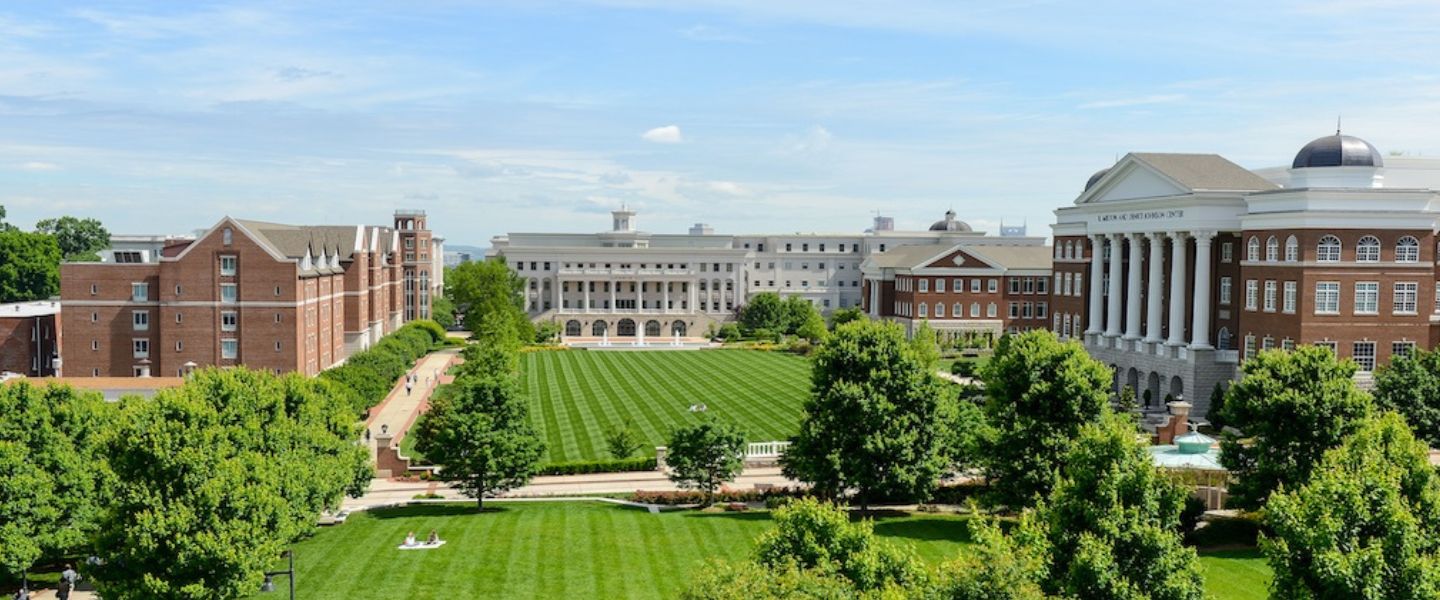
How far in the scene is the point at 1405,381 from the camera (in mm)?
49500

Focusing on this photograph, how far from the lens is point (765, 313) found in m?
137

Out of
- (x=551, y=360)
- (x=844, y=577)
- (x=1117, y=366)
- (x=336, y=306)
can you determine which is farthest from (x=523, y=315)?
(x=844, y=577)

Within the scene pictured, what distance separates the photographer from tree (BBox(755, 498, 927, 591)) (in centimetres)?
2283

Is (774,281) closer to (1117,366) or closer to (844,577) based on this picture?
(1117,366)

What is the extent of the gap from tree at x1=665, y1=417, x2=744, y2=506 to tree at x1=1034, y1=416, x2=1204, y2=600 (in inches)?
771

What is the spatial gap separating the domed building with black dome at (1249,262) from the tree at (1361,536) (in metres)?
29.6

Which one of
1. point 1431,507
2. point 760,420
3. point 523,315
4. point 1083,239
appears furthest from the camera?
point 523,315

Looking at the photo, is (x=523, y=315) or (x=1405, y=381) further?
(x=523, y=315)

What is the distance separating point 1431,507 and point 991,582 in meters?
11.6

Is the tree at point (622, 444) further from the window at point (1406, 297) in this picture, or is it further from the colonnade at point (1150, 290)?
the window at point (1406, 297)

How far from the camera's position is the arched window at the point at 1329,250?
6081 centimetres

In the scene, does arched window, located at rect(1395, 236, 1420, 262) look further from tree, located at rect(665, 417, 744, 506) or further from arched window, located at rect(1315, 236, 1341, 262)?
tree, located at rect(665, 417, 744, 506)

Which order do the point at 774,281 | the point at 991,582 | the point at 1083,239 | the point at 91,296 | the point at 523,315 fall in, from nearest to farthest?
the point at 991,582, the point at 91,296, the point at 1083,239, the point at 523,315, the point at 774,281

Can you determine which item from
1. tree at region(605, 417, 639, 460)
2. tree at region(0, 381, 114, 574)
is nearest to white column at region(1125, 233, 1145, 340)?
tree at region(605, 417, 639, 460)
